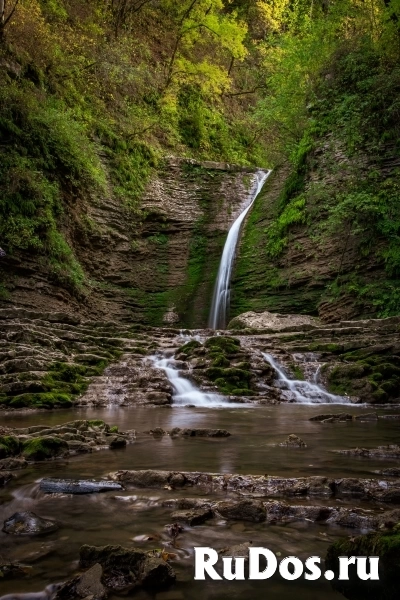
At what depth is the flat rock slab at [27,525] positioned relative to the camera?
261cm

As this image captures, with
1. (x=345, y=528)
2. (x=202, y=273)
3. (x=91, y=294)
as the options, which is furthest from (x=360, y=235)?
(x=345, y=528)

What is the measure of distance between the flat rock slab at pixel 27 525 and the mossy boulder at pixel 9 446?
61.9 inches

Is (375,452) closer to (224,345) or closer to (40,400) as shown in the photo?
(40,400)

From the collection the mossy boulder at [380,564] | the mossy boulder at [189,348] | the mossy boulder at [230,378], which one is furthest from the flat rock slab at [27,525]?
the mossy boulder at [189,348]

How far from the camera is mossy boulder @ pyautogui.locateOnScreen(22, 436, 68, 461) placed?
4242 mm

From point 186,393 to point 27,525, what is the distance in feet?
25.2

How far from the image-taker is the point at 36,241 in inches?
609

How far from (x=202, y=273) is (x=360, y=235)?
6.56 meters

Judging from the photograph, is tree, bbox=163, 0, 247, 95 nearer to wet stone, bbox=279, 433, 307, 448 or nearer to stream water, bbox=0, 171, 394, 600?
stream water, bbox=0, 171, 394, 600

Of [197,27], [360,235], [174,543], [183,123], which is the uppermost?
[197,27]

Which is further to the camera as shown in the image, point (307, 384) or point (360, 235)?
point (360, 235)

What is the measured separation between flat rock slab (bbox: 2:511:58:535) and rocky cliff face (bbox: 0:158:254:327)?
13257 millimetres

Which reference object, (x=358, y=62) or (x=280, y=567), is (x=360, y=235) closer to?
(x=358, y=62)

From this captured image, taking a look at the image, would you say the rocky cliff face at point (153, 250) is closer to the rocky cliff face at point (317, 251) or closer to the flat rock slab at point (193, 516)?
the rocky cliff face at point (317, 251)
